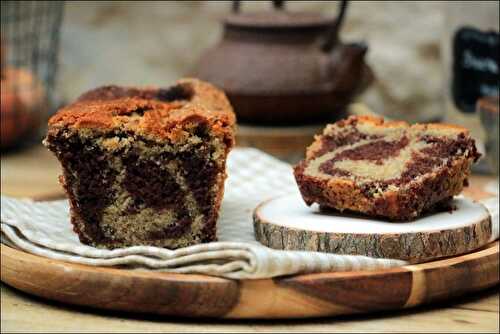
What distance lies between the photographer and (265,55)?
2.53m

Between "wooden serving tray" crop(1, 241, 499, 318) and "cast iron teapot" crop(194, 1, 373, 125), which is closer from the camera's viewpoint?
"wooden serving tray" crop(1, 241, 499, 318)

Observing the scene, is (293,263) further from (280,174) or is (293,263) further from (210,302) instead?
(280,174)

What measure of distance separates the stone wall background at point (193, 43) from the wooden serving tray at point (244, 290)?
1652 millimetres

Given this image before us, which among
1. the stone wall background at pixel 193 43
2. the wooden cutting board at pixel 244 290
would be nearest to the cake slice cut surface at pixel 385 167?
the wooden cutting board at pixel 244 290

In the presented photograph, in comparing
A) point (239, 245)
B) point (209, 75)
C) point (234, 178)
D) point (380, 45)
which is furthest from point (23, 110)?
point (239, 245)

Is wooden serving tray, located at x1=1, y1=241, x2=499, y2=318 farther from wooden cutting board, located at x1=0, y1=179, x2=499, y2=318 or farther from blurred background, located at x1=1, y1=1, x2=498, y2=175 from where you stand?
blurred background, located at x1=1, y1=1, x2=498, y2=175

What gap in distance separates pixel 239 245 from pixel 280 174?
708 mm

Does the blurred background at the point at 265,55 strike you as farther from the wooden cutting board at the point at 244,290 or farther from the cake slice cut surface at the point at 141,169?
the wooden cutting board at the point at 244,290

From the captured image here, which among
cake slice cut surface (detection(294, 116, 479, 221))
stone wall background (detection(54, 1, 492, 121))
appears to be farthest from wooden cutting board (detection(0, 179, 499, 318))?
stone wall background (detection(54, 1, 492, 121))

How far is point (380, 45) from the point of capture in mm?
3059

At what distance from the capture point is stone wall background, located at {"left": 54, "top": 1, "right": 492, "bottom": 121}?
303cm

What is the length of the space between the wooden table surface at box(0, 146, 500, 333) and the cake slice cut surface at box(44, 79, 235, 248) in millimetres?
178

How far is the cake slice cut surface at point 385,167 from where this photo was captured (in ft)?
5.11

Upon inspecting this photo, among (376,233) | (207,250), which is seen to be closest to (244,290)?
(207,250)
